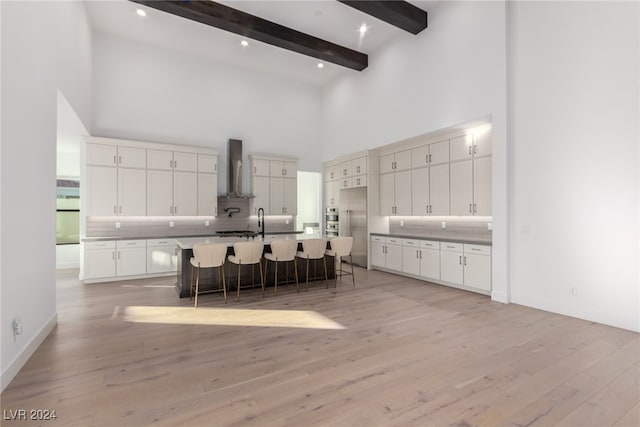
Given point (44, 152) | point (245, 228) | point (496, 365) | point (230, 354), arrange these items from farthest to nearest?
point (245, 228) < point (44, 152) < point (230, 354) < point (496, 365)

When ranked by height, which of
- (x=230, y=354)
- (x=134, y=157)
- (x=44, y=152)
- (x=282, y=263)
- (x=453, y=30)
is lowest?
(x=230, y=354)

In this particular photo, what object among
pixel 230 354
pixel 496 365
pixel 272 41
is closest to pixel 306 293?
pixel 230 354

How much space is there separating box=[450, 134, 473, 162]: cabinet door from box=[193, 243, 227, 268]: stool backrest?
413cm

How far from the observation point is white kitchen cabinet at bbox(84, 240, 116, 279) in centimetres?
556

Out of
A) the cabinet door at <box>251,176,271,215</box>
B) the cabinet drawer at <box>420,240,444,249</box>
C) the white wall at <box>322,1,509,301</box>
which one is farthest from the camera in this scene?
the cabinet door at <box>251,176,271,215</box>

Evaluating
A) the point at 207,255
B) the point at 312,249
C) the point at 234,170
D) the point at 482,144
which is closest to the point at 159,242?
the point at 234,170

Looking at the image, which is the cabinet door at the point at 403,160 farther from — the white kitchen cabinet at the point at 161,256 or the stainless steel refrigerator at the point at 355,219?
the white kitchen cabinet at the point at 161,256

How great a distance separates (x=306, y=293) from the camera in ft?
16.1

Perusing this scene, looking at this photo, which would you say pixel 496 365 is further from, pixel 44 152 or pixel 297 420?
pixel 44 152

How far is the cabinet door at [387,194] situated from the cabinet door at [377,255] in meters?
0.72

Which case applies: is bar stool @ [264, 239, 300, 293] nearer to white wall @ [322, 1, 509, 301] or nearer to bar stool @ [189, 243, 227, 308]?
bar stool @ [189, 243, 227, 308]

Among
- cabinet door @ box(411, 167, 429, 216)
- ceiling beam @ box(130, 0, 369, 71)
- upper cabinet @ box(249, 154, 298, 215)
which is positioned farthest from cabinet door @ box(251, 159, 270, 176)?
cabinet door @ box(411, 167, 429, 216)

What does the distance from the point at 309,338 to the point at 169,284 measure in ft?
11.5

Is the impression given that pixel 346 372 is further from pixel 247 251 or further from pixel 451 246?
pixel 451 246
